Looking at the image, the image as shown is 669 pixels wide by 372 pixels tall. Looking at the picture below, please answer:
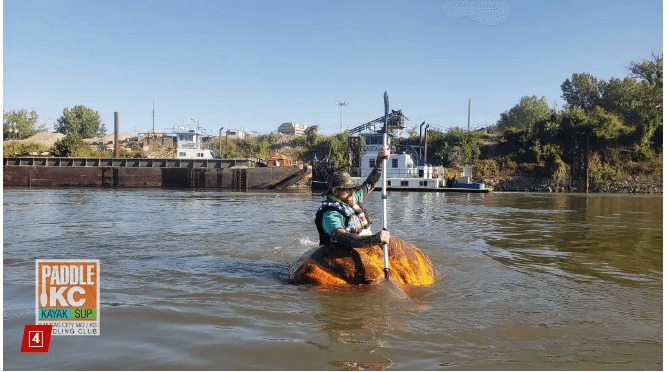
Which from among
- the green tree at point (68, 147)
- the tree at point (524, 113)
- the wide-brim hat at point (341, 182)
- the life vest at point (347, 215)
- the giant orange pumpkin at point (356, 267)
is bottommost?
the giant orange pumpkin at point (356, 267)

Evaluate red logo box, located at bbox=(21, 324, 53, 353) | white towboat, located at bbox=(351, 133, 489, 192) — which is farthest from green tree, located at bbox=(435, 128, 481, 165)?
red logo box, located at bbox=(21, 324, 53, 353)

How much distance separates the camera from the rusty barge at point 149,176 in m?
43.7

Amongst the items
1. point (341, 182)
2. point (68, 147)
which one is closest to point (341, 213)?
point (341, 182)

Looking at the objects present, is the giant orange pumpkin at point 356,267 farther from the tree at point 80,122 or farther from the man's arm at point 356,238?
the tree at point 80,122

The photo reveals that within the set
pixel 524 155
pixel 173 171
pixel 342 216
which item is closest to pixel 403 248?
pixel 342 216

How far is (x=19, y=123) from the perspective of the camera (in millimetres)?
89625

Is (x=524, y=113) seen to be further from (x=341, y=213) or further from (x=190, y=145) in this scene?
(x=341, y=213)

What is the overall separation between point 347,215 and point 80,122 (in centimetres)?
10531

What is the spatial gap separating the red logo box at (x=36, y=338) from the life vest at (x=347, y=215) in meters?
3.11

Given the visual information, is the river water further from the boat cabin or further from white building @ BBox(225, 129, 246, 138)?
white building @ BBox(225, 129, 246, 138)

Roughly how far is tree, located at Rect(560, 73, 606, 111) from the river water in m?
63.7

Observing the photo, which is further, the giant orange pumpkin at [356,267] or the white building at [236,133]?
the white building at [236,133]

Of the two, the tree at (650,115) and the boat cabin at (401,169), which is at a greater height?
the tree at (650,115)

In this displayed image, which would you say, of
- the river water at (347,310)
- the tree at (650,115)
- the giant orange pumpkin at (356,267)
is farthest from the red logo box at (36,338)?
the tree at (650,115)
